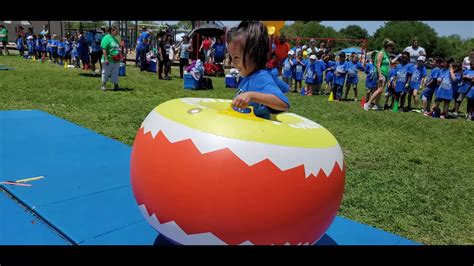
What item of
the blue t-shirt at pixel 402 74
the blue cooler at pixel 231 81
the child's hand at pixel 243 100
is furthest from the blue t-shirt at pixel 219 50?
the child's hand at pixel 243 100

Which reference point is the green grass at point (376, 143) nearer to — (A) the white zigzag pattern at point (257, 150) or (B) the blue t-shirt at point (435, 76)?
(B) the blue t-shirt at point (435, 76)

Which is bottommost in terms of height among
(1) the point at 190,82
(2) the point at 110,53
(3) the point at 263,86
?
(1) the point at 190,82

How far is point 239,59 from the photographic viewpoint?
2.58 meters

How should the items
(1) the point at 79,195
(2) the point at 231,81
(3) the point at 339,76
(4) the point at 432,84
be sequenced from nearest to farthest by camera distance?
(1) the point at 79,195 → (4) the point at 432,84 → (3) the point at 339,76 → (2) the point at 231,81

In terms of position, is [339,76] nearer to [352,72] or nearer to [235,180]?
[352,72]

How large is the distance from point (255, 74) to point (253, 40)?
23 cm

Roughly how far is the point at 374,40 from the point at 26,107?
43.2m

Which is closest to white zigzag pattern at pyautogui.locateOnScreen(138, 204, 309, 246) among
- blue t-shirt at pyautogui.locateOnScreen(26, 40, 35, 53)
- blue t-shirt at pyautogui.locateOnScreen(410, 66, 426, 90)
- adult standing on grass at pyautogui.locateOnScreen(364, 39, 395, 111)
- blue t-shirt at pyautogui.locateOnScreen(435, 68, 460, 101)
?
adult standing on grass at pyautogui.locateOnScreen(364, 39, 395, 111)

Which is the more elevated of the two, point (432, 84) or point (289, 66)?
point (289, 66)

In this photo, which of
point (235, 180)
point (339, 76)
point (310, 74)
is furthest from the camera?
point (310, 74)

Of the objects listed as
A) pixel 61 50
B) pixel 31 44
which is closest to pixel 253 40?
pixel 61 50

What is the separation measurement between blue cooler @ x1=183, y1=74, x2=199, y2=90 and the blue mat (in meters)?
7.01

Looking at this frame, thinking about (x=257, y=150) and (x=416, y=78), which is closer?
(x=257, y=150)

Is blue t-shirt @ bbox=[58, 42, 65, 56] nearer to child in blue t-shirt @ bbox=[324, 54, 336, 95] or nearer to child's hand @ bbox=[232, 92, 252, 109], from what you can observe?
child in blue t-shirt @ bbox=[324, 54, 336, 95]
